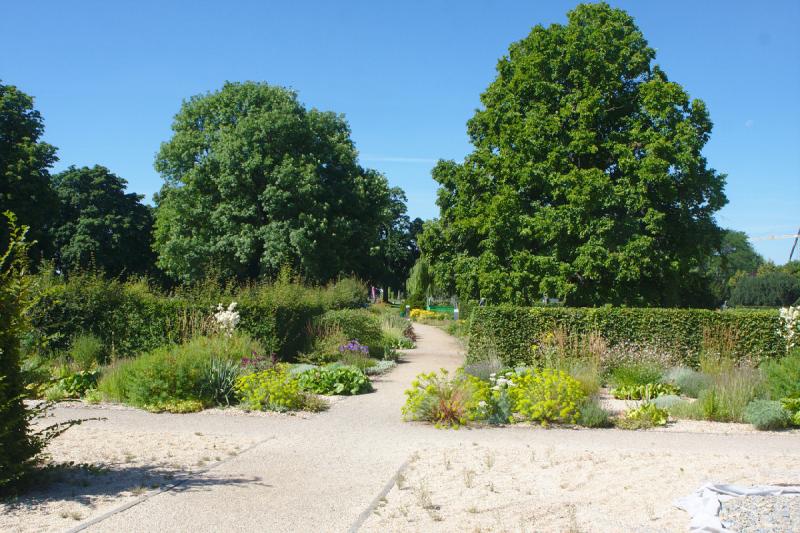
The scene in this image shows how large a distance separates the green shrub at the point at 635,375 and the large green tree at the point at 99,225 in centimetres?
3832

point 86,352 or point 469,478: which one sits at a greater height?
point 86,352

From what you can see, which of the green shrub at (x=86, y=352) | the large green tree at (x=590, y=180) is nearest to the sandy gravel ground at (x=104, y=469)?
the green shrub at (x=86, y=352)

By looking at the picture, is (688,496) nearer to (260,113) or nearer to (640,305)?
(640,305)

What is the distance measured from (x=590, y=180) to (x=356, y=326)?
7890mm

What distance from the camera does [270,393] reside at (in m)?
10.5

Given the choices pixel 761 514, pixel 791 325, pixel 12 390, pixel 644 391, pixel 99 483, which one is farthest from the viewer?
pixel 791 325

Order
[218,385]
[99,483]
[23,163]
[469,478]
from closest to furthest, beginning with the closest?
[99,483] < [469,478] < [218,385] < [23,163]

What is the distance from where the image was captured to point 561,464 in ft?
23.5

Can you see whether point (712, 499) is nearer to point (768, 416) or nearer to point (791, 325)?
point (768, 416)

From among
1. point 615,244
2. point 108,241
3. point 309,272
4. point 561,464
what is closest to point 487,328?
point 615,244

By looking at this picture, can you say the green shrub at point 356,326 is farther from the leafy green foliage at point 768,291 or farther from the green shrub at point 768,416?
the leafy green foliage at point 768,291

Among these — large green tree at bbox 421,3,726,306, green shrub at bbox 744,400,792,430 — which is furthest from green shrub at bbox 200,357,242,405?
large green tree at bbox 421,3,726,306

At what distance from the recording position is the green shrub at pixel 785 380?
1023 cm

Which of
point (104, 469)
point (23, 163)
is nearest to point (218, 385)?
point (104, 469)
